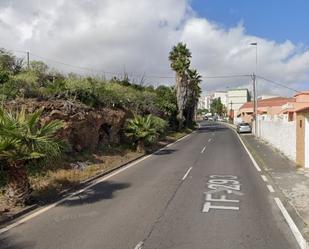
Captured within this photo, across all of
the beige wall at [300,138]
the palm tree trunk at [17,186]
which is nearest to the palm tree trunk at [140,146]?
the beige wall at [300,138]

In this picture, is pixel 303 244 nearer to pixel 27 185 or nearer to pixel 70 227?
pixel 70 227

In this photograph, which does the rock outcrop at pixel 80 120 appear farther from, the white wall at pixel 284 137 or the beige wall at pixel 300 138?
the beige wall at pixel 300 138

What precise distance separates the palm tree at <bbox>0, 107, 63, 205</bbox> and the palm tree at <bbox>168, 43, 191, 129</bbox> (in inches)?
1878

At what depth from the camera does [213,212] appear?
428 inches

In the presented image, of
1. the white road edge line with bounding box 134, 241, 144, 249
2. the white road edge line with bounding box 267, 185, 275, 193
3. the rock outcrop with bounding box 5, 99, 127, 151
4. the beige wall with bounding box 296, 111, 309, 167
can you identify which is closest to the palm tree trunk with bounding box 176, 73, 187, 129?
the rock outcrop with bounding box 5, 99, 127, 151

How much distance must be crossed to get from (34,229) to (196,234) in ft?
10.1

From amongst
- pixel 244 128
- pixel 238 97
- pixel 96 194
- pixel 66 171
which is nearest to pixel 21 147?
pixel 96 194

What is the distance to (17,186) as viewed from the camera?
11109 millimetres

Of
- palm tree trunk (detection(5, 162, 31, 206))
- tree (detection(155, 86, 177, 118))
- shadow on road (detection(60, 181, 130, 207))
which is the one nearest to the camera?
palm tree trunk (detection(5, 162, 31, 206))

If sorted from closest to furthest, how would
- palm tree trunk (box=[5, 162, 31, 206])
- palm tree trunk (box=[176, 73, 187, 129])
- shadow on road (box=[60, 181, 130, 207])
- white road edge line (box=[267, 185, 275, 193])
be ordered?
palm tree trunk (box=[5, 162, 31, 206]), shadow on road (box=[60, 181, 130, 207]), white road edge line (box=[267, 185, 275, 193]), palm tree trunk (box=[176, 73, 187, 129])

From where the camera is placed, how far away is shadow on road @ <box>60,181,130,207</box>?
40.1 feet

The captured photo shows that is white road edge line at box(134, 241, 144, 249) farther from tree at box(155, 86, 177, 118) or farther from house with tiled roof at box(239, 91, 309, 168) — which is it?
tree at box(155, 86, 177, 118)

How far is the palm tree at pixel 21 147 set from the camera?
10.6 m

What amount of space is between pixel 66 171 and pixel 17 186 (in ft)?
20.7
